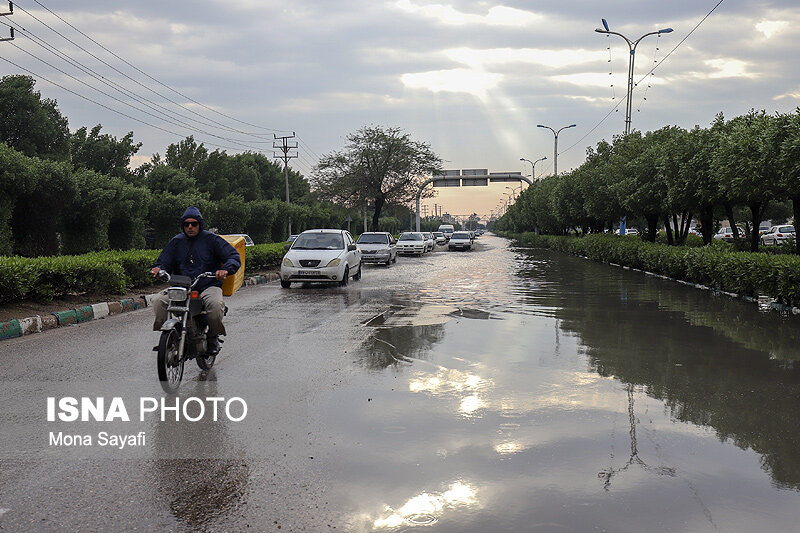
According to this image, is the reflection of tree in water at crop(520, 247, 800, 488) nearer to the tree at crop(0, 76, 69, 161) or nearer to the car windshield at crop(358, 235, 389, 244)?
the car windshield at crop(358, 235, 389, 244)

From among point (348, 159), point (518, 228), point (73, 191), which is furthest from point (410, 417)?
point (518, 228)

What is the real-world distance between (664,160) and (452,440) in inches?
878

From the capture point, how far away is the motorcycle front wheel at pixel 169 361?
680cm

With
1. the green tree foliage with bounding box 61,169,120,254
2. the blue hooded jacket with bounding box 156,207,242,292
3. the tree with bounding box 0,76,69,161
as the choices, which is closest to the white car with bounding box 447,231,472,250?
Answer: the tree with bounding box 0,76,69,161

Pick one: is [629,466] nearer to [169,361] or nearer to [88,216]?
[169,361]

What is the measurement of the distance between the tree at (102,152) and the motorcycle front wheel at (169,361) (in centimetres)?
5731

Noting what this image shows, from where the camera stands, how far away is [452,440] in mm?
5328

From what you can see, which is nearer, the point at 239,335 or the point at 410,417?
the point at 410,417

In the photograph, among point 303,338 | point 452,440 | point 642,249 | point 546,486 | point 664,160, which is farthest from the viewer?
point 642,249

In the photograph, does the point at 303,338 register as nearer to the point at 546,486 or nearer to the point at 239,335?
the point at 239,335

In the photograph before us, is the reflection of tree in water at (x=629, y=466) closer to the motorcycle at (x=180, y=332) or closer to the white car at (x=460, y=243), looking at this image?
the motorcycle at (x=180, y=332)

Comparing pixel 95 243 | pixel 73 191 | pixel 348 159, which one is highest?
pixel 348 159

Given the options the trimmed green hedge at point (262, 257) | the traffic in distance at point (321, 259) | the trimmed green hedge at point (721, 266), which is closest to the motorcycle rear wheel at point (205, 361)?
the trimmed green hedge at point (721, 266)

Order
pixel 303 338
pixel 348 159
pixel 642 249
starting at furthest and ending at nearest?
1. pixel 348 159
2. pixel 642 249
3. pixel 303 338
